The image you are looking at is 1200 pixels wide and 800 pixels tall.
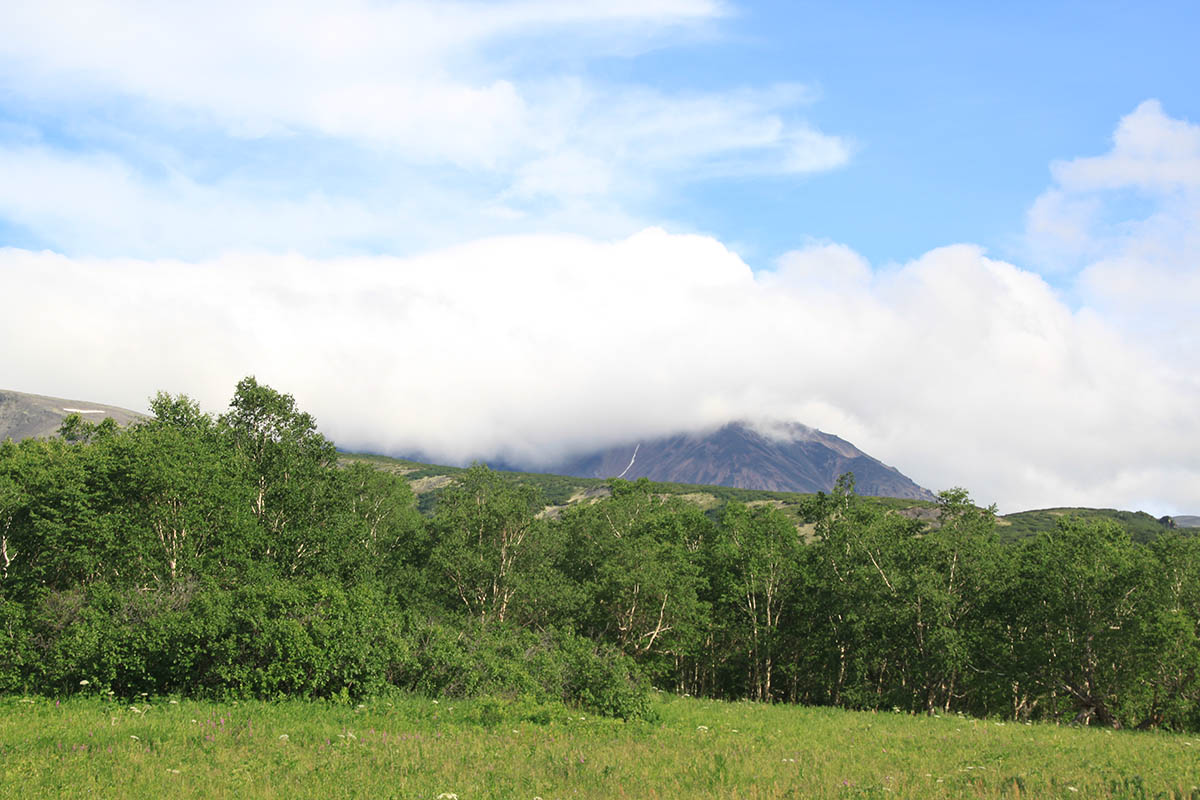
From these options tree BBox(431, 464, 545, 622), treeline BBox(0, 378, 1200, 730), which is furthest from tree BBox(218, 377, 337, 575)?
tree BBox(431, 464, 545, 622)

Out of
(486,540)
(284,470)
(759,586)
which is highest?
(284,470)

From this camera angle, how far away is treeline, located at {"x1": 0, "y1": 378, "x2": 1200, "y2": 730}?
72.6ft

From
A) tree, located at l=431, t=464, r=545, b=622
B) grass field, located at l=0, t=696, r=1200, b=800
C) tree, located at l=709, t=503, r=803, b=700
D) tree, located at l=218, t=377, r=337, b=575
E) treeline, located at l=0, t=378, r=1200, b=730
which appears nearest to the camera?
grass field, located at l=0, t=696, r=1200, b=800

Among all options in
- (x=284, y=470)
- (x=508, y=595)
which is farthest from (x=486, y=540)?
(x=284, y=470)

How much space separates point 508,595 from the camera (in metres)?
45.4

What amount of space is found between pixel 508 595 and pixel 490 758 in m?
29.6

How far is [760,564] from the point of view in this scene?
52.4 m

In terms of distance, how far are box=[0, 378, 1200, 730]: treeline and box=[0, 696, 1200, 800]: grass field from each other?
1989 millimetres

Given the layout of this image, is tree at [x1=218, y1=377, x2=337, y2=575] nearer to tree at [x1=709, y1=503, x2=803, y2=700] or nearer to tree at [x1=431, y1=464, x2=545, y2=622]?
tree at [x1=431, y1=464, x2=545, y2=622]

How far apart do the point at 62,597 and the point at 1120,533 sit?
2166 inches

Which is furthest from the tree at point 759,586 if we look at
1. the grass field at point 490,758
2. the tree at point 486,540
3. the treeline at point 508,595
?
the grass field at point 490,758

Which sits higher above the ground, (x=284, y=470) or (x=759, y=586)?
(x=284, y=470)

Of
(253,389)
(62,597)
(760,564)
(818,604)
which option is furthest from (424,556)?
(62,597)

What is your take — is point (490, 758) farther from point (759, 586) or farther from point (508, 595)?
point (759, 586)
